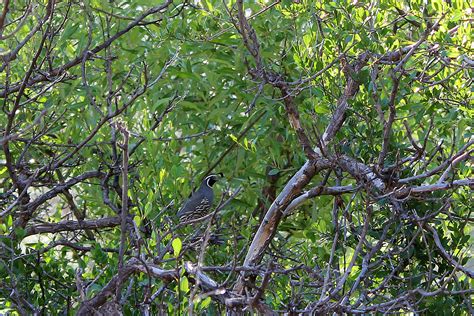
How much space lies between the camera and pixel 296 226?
579 cm

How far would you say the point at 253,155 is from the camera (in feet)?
18.3

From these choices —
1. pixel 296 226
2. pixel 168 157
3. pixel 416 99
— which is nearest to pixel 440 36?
pixel 416 99

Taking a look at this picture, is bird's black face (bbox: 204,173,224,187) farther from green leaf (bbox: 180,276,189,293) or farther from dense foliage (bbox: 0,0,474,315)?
green leaf (bbox: 180,276,189,293)

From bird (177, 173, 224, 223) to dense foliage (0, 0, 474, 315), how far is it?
9 cm

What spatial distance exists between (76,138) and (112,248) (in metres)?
0.89

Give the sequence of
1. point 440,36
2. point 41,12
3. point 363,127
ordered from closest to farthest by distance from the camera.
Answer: point 440,36, point 363,127, point 41,12

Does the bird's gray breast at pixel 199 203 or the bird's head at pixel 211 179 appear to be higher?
the bird's head at pixel 211 179

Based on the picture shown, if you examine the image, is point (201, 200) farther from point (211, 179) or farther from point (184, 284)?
point (184, 284)

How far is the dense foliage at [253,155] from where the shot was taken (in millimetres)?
3898

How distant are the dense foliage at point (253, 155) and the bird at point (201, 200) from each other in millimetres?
86

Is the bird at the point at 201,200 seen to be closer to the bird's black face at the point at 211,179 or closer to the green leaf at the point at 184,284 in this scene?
the bird's black face at the point at 211,179

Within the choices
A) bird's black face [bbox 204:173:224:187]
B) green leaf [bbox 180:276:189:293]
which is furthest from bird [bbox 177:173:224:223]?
green leaf [bbox 180:276:189:293]

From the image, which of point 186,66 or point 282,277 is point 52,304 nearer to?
A: point 282,277

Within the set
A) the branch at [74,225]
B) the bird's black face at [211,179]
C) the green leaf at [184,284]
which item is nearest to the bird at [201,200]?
the bird's black face at [211,179]
